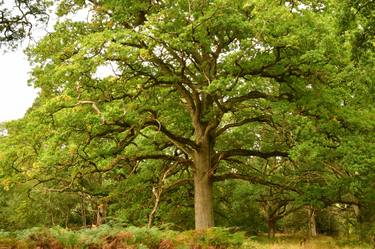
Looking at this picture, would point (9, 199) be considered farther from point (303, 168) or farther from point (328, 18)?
point (328, 18)

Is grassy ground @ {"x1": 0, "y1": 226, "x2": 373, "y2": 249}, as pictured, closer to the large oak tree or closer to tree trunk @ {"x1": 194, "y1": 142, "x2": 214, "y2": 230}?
the large oak tree

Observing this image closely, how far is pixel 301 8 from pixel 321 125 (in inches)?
173

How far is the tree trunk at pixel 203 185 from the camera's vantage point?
61.5 feet

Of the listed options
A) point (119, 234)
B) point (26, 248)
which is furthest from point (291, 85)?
point (26, 248)

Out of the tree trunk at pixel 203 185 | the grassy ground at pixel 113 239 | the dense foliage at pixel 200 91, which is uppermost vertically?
the dense foliage at pixel 200 91

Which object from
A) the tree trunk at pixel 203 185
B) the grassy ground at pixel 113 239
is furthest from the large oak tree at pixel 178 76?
the grassy ground at pixel 113 239

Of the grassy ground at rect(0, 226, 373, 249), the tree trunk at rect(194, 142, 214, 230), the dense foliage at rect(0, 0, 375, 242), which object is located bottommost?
the grassy ground at rect(0, 226, 373, 249)

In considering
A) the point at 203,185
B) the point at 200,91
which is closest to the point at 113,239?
the point at 200,91

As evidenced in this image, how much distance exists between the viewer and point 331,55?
15742 millimetres

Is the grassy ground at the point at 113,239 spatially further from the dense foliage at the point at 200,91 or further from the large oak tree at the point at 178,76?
the large oak tree at the point at 178,76

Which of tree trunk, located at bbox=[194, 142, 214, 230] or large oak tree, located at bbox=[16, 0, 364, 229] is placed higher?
large oak tree, located at bbox=[16, 0, 364, 229]

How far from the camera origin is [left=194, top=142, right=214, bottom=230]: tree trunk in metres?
18.7

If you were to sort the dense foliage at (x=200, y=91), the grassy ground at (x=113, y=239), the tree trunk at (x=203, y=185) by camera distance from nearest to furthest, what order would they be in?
1. the grassy ground at (x=113, y=239)
2. the dense foliage at (x=200, y=91)
3. the tree trunk at (x=203, y=185)

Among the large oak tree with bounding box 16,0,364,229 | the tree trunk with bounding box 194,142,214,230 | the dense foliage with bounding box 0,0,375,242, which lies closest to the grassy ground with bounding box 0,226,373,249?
the dense foliage with bounding box 0,0,375,242
